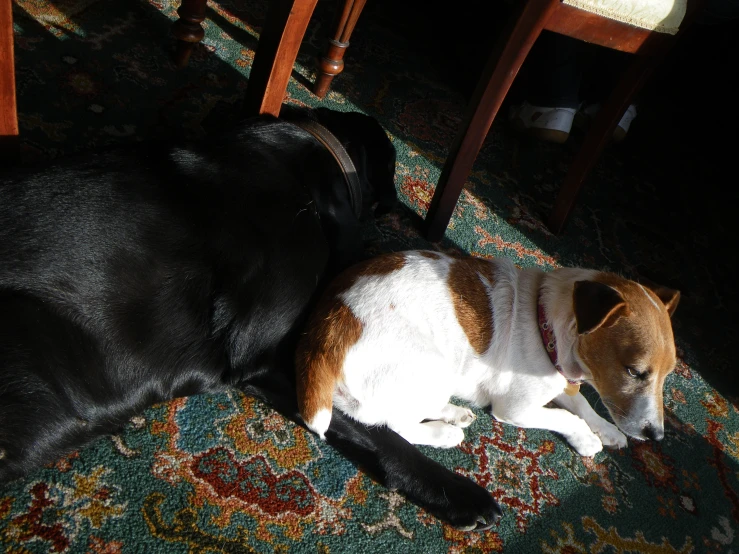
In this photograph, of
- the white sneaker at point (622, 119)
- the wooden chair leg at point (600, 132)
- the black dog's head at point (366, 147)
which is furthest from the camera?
the white sneaker at point (622, 119)

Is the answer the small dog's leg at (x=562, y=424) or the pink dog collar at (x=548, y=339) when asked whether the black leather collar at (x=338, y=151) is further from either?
the small dog's leg at (x=562, y=424)

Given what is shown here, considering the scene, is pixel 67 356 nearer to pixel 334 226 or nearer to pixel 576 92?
pixel 334 226

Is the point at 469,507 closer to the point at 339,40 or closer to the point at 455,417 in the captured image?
the point at 455,417

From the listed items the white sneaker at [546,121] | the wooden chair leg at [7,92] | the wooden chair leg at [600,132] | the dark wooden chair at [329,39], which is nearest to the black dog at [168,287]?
the wooden chair leg at [7,92]

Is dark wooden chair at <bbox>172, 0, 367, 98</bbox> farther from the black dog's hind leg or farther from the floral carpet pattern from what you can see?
the black dog's hind leg

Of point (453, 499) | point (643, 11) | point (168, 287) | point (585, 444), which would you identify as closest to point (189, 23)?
point (168, 287)

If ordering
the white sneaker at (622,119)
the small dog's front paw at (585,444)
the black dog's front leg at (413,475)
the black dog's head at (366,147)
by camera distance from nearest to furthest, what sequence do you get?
the black dog's front leg at (413,475) → the small dog's front paw at (585,444) → the black dog's head at (366,147) → the white sneaker at (622,119)

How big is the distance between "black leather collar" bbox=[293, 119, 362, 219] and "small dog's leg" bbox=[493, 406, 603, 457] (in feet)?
2.28

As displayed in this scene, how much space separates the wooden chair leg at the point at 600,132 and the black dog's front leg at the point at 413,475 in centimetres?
120

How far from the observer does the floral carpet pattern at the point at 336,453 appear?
1101 mm

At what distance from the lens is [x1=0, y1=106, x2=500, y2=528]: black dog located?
1026 millimetres

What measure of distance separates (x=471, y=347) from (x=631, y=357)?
1.18 feet

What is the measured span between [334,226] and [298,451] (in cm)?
57

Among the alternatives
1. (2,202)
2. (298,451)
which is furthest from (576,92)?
(2,202)
